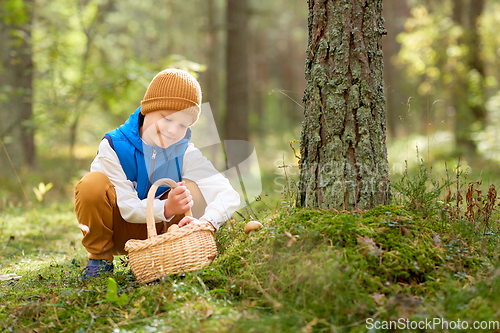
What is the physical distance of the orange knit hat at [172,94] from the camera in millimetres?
2721

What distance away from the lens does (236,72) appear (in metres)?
9.17

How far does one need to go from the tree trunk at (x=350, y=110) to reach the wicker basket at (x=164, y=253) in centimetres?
86

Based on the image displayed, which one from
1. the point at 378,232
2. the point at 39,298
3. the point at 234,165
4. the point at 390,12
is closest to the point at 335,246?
the point at 378,232

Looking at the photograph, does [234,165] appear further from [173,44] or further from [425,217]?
[173,44]

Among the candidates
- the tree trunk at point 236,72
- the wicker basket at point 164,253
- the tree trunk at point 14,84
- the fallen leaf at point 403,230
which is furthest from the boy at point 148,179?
the tree trunk at point 236,72

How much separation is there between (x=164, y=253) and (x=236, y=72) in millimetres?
7426

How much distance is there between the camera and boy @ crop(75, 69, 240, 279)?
260 cm

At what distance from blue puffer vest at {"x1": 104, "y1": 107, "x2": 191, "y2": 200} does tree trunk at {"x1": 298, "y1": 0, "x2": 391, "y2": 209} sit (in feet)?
3.54

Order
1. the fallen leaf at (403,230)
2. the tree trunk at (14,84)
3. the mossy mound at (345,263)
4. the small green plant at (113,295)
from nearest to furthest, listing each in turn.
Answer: the mossy mound at (345,263), the small green plant at (113,295), the fallen leaf at (403,230), the tree trunk at (14,84)

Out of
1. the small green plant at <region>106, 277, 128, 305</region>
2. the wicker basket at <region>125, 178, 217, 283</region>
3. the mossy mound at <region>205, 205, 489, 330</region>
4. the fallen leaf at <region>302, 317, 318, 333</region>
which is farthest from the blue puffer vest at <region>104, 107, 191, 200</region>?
the fallen leaf at <region>302, 317, 318, 333</region>

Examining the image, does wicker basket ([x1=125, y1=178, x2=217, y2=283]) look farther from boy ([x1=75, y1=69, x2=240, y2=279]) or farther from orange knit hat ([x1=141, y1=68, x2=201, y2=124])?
orange knit hat ([x1=141, y1=68, x2=201, y2=124])

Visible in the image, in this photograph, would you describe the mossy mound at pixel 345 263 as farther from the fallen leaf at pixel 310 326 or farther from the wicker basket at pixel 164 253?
the wicker basket at pixel 164 253

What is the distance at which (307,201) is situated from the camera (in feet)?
8.74

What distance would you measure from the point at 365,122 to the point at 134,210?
168 centimetres
